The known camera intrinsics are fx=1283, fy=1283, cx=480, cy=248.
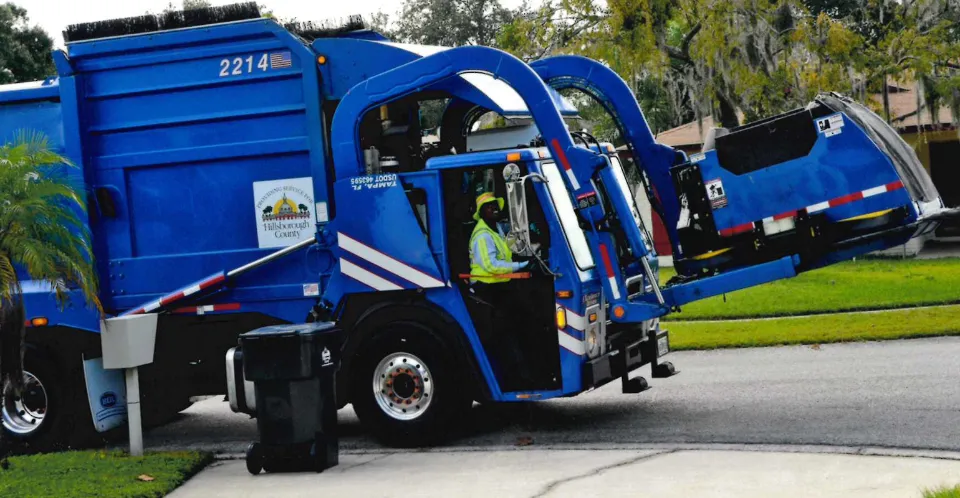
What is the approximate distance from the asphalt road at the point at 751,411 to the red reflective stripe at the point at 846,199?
1706mm

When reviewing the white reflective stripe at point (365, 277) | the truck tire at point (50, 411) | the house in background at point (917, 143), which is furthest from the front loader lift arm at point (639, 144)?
the house in background at point (917, 143)

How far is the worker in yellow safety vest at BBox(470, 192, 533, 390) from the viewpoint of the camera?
9.94 m

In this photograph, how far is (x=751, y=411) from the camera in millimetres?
10789

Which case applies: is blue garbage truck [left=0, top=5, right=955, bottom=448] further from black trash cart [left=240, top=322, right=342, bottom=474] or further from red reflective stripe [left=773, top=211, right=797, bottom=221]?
black trash cart [left=240, top=322, right=342, bottom=474]

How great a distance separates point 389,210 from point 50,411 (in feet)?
12.3

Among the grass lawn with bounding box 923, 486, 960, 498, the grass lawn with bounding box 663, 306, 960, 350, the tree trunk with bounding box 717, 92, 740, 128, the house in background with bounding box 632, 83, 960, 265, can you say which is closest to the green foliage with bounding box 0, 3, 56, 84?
the house in background with bounding box 632, 83, 960, 265

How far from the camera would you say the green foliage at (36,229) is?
9406mm

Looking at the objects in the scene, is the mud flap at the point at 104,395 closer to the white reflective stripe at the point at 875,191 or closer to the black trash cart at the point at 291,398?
the black trash cart at the point at 291,398

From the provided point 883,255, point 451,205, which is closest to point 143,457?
point 451,205

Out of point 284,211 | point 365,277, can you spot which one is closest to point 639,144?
point 365,277

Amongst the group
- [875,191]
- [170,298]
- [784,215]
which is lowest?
[170,298]

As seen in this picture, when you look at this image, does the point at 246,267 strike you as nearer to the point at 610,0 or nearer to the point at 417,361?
the point at 417,361

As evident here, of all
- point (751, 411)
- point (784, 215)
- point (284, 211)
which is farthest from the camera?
point (284, 211)

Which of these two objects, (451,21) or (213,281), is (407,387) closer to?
(213,281)
